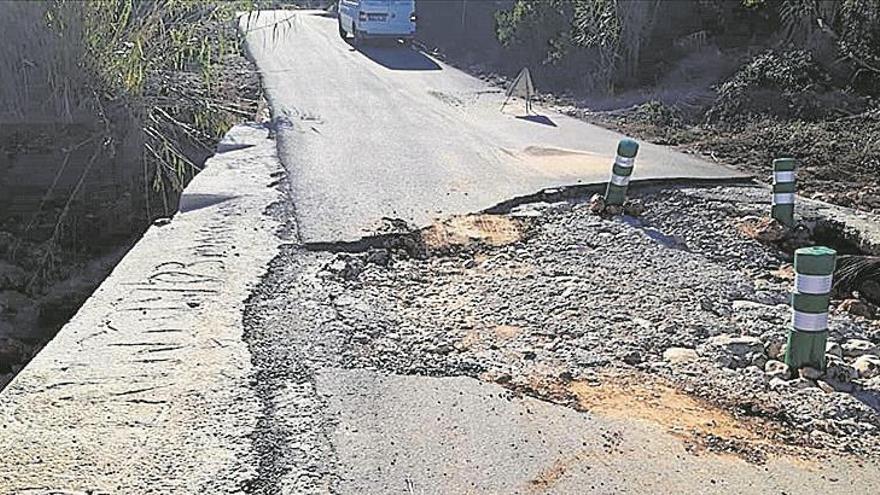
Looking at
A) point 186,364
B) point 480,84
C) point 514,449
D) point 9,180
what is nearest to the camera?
point 514,449

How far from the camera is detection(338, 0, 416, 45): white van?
31000mm

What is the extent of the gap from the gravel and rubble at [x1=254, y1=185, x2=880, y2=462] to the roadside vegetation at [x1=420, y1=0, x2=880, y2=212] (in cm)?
328

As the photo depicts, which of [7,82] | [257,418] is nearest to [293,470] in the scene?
[257,418]

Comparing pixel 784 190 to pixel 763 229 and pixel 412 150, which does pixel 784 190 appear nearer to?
pixel 763 229

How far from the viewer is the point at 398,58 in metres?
28.6

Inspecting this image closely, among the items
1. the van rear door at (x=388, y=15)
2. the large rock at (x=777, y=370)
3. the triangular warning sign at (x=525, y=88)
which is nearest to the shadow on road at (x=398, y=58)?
the van rear door at (x=388, y=15)

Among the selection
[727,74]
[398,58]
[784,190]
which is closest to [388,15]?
[398,58]

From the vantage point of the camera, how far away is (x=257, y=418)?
17.6 ft

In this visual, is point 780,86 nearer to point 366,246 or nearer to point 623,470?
point 366,246

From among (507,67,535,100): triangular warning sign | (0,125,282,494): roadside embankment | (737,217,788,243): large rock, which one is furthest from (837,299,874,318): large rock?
(507,67,535,100): triangular warning sign

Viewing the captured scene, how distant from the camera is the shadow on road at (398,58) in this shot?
26734 mm

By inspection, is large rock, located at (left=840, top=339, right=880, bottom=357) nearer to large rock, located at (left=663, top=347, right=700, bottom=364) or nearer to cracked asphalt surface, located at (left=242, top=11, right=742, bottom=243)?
large rock, located at (left=663, top=347, right=700, bottom=364)

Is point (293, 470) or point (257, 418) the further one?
point (257, 418)

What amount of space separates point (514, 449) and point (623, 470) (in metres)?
0.58
